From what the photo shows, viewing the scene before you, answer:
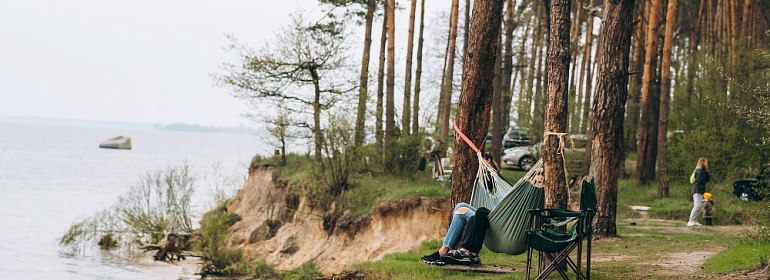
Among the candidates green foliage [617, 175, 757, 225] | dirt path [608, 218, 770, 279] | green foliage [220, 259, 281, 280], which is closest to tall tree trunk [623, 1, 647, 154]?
green foliage [617, 175, 757, 225]

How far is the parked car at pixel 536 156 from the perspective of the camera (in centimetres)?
2233

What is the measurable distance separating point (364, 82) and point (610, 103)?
9.12 metres

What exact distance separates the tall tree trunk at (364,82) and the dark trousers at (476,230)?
9.81 metres

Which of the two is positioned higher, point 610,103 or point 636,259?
point 610,103

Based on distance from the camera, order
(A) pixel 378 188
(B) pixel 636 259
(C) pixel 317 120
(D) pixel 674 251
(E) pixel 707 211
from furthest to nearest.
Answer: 1. (C) pixel 317 120
2. (A) pixel 378 188
3. (E) pixel 707 211
4. (D) pixel 674 251
5. (B) pixel 636 259

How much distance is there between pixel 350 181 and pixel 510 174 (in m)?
6.65

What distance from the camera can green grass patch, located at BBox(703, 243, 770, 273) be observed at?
797 centimetres

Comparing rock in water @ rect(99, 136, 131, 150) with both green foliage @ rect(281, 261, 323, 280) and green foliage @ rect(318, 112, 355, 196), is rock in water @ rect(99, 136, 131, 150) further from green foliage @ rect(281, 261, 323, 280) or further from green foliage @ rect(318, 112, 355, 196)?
green foliage @ rect(281, 261, 323, 280)

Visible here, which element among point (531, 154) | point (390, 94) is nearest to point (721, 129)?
point (531, 154)

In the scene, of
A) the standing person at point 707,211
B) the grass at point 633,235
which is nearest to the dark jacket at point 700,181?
the standing person at point 707,211

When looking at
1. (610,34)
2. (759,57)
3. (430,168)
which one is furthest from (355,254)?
(759,57)

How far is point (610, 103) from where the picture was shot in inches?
471

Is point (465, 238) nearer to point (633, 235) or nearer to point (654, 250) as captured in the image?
point (654, 250)

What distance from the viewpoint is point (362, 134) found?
1797 cm
